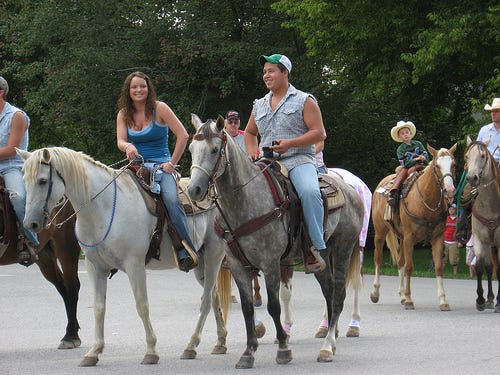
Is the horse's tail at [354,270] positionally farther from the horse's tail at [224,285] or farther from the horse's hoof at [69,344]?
the horse's hoof at [69,344]

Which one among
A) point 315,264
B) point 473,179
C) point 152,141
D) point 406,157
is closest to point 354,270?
point 315,264

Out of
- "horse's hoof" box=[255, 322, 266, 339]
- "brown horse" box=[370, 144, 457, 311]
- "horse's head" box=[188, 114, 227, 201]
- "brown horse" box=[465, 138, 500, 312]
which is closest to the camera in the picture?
"horse's head" box=[188, 114, 227, 201]

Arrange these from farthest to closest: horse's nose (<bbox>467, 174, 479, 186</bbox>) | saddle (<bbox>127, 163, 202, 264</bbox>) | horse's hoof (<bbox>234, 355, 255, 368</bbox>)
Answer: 1. horse's nose (<bbox>467, 174, 479, 186</bbox>)
2. saddle (<bbox>127, 163, 202, 264</bbox>)
3. horse's hoof (<bbox>234, 355, 255, 368</bbox>)

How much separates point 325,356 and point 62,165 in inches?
114

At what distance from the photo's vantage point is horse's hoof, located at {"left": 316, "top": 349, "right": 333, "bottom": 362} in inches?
405

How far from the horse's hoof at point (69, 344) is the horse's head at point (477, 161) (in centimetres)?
591

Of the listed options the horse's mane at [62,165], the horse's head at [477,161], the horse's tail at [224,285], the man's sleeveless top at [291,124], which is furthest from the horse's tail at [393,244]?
the horse's mane at [62,165]

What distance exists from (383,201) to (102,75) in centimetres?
1670

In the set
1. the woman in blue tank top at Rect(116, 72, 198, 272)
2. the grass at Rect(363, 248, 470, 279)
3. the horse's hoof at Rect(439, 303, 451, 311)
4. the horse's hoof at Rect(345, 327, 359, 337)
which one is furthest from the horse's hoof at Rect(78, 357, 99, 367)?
the grass at Rect(363, 248, 470, 279)

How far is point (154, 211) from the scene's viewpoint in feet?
35.0

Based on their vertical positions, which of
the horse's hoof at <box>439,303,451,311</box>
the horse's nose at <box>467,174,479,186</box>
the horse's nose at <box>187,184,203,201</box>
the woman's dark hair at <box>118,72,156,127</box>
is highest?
the woman's dark hair at <box>118,72,156,127</box>

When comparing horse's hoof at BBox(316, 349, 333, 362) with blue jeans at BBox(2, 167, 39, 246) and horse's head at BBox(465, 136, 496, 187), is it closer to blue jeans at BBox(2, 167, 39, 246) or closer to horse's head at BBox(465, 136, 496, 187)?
blue jeans at BBox(2, 167, 39, 246)

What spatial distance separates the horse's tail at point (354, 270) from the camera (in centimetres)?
1189

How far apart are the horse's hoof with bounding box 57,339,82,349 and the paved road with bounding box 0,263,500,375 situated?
0.29 ft
